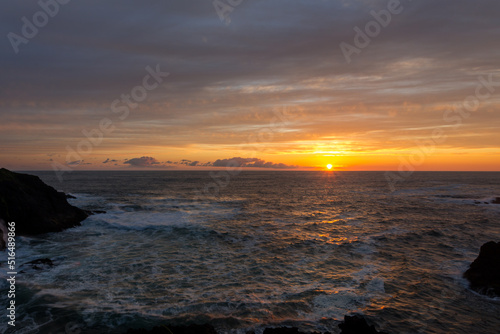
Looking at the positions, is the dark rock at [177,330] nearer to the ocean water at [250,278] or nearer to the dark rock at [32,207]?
the ocean water at [250,278]

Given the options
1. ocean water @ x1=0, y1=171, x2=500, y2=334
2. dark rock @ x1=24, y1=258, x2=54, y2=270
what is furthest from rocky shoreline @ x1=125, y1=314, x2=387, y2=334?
dark rock @ x1=24, y1=258, x2=54, y2=270

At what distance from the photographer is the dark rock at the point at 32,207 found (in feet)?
79.3

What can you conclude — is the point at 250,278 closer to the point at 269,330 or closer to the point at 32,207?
the point at 269,330

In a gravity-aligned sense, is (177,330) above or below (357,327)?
below

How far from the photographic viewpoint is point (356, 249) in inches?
872

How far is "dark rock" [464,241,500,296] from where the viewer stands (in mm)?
14402

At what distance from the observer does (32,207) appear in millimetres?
25812

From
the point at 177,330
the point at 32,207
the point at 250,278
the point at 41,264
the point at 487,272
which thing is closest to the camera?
the point at 177,330

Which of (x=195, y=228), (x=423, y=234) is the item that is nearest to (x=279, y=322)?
(x=195, y=228)

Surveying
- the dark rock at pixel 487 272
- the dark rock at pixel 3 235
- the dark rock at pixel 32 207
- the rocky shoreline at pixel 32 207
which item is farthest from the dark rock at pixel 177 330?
the dark rock at pixel 32 207

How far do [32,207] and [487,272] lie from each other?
3406 centimetres

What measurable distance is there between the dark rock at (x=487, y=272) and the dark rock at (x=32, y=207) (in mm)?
31584

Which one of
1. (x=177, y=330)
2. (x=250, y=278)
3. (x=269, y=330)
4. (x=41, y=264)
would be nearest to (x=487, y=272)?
(x=250, y=278)

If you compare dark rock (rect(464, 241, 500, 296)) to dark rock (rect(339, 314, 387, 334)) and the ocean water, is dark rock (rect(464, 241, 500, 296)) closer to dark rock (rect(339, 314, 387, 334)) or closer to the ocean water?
the ocean water
